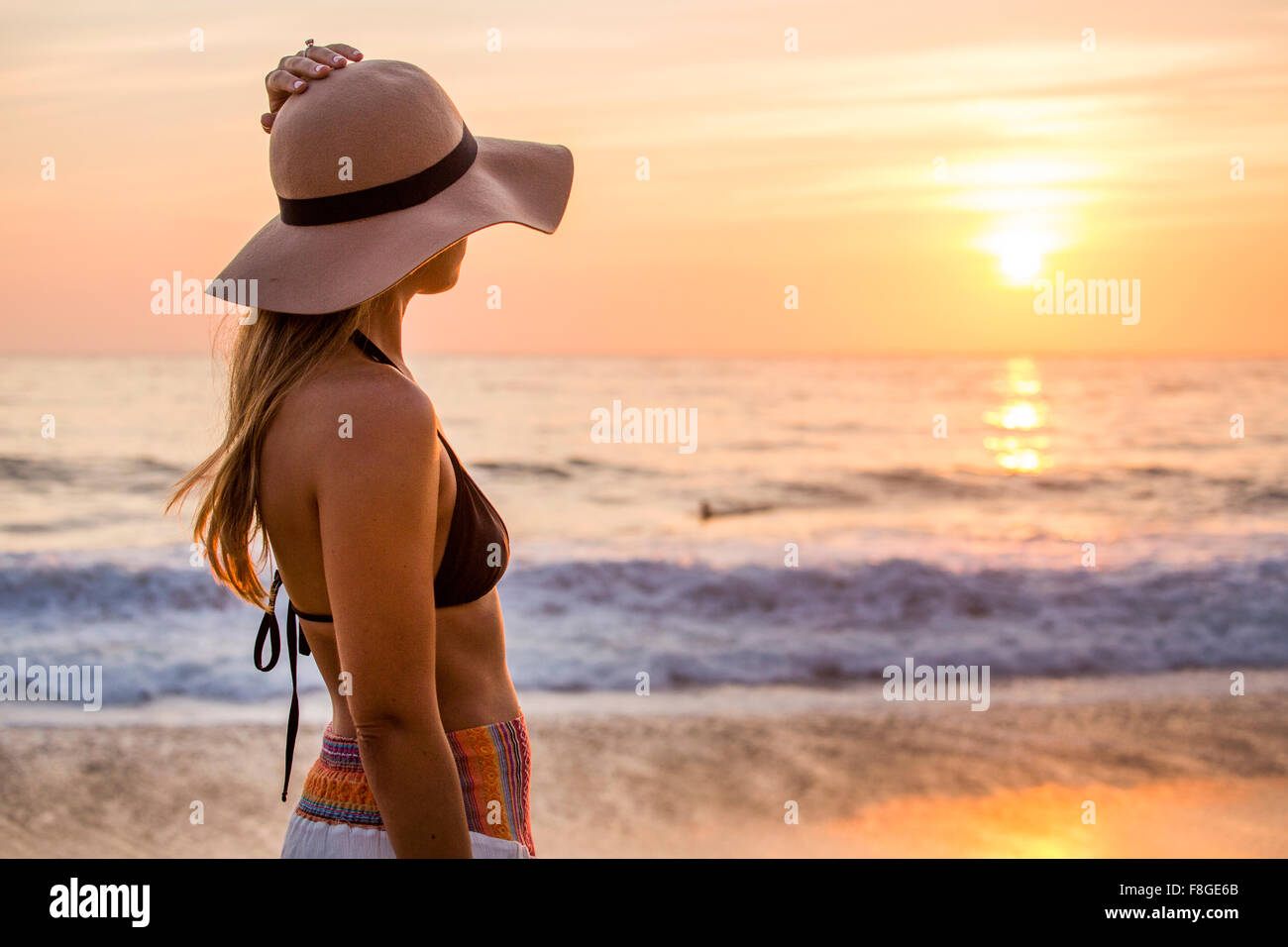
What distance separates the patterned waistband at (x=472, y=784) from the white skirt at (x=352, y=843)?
A: 0.01 m

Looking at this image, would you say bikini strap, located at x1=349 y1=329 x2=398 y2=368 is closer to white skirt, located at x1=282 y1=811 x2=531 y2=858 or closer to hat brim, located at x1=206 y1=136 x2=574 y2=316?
hat brim, located at x1=206 y1=136 x2=574 y2=316

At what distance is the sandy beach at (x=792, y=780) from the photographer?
5.30m

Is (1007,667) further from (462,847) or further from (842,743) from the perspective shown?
(462,847)

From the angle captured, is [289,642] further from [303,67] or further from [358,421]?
[303,67]

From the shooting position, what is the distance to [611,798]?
19.1ft

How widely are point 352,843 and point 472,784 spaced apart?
18cm

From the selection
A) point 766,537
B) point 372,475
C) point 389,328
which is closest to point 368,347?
point 389,328

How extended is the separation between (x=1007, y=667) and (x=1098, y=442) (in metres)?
16.3

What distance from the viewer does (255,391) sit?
1.51m

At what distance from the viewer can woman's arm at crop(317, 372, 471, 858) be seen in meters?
1.34

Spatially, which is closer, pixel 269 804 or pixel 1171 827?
pixel 1171 827

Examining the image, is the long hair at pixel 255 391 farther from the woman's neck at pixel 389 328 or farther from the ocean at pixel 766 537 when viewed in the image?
the ocean at pixel 766 537

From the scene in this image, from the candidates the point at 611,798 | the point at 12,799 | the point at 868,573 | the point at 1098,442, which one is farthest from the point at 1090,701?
the point at 1098,442
